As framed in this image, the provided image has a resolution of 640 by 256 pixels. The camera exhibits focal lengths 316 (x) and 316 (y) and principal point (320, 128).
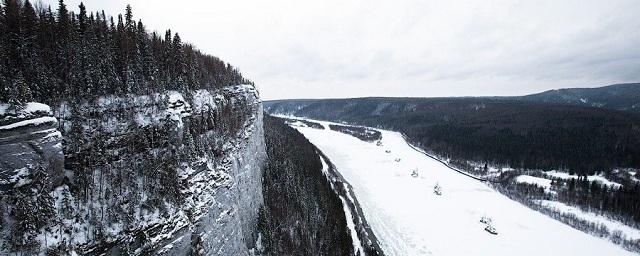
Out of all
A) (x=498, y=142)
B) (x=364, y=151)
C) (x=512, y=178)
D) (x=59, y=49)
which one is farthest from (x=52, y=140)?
(x=498, y=142)

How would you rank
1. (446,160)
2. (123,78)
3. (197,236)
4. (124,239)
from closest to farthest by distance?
(124,239)
(197,236)
(123,78)
(446,160)

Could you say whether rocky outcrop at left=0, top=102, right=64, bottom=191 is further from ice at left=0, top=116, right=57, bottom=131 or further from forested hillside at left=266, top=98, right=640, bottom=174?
forested hillside at left=266, top=98, right=640, bottom=174

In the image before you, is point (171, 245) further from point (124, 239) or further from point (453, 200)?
point (453, 200)

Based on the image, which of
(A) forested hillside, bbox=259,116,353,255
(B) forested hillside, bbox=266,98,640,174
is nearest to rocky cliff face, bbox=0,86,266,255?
(A) forested hillside, bbox=259,116,353,255

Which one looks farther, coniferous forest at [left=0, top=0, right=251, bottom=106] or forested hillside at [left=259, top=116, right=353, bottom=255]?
forested hillside at [left=259, top=116, right=353, bottom=255]

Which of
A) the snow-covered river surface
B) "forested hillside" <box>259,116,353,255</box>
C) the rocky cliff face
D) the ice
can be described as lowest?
the snow-covered river surface

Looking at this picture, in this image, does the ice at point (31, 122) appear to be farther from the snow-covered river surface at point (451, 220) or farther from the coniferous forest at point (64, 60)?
the snow-covered river surface at point (451, 220)

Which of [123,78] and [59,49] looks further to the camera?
[123,78]
